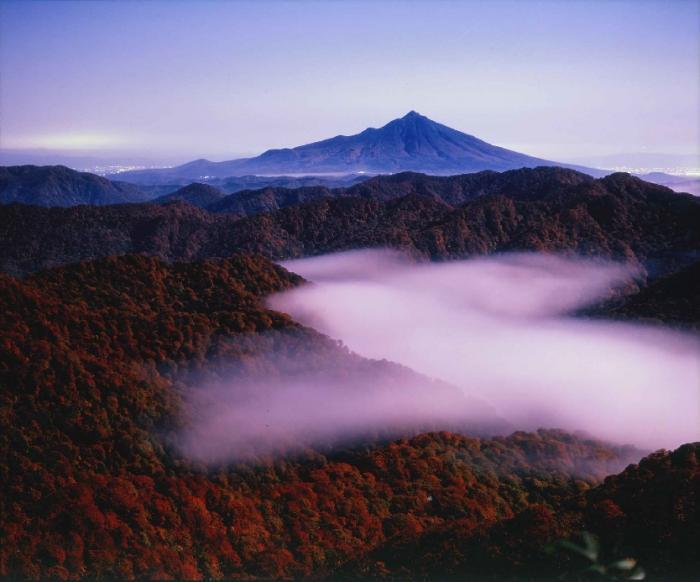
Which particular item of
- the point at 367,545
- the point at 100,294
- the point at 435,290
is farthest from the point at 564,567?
the point at 435,290

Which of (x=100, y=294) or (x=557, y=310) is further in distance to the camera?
(x=557, y=310)

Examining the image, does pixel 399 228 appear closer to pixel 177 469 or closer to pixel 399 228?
pixel 399 228

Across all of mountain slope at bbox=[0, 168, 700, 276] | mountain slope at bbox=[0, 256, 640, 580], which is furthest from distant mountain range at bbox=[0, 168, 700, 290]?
mountain slope at bbox=[0, 256, 640, 580]

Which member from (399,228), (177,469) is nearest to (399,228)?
(399,228)

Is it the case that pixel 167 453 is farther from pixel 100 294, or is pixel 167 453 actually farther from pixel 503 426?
pixel 503 426

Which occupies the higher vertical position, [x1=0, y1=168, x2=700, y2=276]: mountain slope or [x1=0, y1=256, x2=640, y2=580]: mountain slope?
[x1=0, y1=168, x2=700, y2=276]: mountain slope

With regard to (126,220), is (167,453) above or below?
below

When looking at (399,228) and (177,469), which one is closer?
(177,469)

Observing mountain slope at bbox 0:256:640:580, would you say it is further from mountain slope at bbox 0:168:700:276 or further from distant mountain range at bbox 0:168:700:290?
distant mountain range at bbox 0:168:700:290
